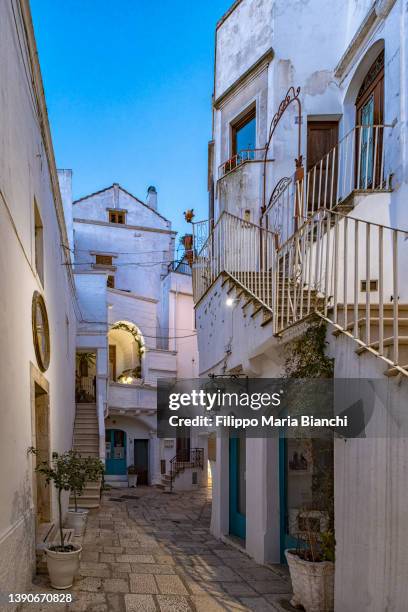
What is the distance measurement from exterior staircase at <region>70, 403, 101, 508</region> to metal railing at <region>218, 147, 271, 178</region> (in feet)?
25.4

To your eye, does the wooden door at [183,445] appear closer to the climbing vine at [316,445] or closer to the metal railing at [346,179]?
the metal railing at [346,179]

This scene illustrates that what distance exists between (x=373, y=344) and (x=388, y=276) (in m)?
3.19

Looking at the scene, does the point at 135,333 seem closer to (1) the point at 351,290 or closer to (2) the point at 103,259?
(2) the point at 103,259

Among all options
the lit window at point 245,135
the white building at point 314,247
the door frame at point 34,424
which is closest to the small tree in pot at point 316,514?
the white building at point 314,247

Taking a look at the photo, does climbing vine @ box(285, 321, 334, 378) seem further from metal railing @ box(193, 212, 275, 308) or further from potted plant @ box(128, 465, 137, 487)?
potted plant @ box(128, 465, 137, 487)

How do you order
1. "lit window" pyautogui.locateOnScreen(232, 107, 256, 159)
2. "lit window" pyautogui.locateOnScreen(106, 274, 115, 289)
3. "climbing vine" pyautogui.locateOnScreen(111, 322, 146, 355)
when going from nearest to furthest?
"lit window" pyautogui.locateOnScreen(232, 107, 256, 159)
"climbing vine" pyautogui.locateOnScreen(111, 322, 146, 355)
"lit window" pyautogui.locateOnScreen(106, 274, 115, 289)

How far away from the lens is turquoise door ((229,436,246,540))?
906cm

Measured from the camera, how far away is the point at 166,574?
6918 mm

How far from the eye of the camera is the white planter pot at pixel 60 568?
19.1 ft

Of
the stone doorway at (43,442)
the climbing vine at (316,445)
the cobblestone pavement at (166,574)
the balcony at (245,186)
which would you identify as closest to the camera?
the climbing vine at (316,445)

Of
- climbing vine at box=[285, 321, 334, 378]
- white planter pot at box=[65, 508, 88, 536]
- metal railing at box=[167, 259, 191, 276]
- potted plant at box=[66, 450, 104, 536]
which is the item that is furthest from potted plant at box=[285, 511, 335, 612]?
metal railing at box=[167, 259, 191, 276]

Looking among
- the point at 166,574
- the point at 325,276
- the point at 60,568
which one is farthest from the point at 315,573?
the point at 325,276

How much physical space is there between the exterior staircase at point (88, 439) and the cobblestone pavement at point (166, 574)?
1.95m

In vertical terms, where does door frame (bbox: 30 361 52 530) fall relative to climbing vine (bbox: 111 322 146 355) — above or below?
below
